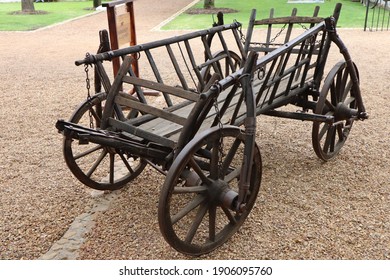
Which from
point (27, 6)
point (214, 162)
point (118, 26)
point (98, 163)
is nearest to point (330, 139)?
point (214, 162)

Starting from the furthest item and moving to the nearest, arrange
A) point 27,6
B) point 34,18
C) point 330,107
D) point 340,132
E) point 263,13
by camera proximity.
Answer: point 27,6 < point 34,18 < point 263,13 < point 340,132 < point 330,107

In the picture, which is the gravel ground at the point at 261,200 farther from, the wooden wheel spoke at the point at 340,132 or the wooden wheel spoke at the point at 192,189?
the wooden wheel spoke at the point at 192,189

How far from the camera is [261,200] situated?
3631mm

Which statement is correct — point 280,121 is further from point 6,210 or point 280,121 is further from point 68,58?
point 68,58

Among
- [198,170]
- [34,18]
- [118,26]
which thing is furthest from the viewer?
[34,18]

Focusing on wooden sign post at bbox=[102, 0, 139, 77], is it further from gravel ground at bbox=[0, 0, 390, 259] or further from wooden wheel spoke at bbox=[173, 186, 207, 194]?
wooden wheel spoke at bbox=[173, 186, 207, 194]

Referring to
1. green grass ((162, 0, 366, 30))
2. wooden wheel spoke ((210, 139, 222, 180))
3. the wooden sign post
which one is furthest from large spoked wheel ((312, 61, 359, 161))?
green grass ((162, 0, 366, 30))

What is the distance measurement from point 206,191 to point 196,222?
8.4 inches

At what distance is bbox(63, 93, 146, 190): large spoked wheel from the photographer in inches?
132

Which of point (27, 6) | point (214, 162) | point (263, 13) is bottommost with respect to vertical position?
point (27, 6)

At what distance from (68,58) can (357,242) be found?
8.30m

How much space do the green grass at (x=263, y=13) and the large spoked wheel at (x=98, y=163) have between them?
32.5ft

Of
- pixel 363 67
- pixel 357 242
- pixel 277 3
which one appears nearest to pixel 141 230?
pixel 357 242

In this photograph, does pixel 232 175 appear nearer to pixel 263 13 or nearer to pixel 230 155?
pixel 230 155
